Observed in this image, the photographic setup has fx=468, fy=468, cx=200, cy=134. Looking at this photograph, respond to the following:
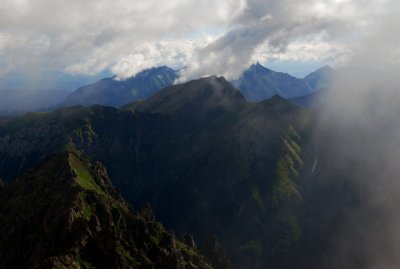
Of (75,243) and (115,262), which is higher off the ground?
(75,243)

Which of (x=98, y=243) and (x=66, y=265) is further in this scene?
(x=98, y=243)

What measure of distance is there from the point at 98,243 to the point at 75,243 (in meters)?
9.68

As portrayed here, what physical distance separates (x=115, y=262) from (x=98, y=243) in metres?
11.8

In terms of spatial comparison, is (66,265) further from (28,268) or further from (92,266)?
(28,268)

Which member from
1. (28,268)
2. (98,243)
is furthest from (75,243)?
(28,268)

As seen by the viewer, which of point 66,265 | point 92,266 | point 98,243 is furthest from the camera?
point 98,243

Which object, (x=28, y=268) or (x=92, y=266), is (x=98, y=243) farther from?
(x=28, y=268)

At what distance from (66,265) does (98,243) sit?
3056cm

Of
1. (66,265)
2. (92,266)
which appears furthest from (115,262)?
(66,265)

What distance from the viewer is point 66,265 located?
16962 cm

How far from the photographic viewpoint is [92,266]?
187m

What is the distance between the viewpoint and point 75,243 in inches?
7707

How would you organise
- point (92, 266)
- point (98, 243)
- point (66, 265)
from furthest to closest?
point (98, 243) → point (92, 266) → point (66, 265)

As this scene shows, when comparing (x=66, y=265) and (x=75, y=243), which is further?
(x=75, y=243)
